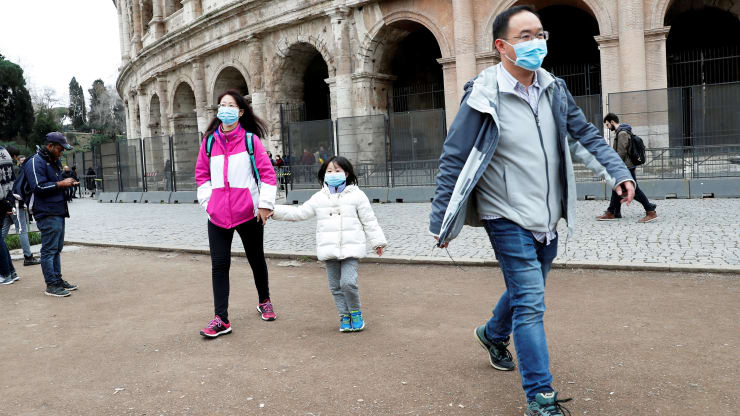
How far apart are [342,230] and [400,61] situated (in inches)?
842

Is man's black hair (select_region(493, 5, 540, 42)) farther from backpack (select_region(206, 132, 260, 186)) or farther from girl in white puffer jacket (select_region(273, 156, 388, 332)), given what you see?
backpack (select_region(206, 132, 260, 186))

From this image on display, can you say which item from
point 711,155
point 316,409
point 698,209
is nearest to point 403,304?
point 316,409

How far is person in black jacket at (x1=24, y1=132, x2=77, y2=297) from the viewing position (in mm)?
6609

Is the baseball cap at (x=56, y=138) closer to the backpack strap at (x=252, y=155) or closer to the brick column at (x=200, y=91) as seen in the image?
the backpack strap at (x=252, y=155)

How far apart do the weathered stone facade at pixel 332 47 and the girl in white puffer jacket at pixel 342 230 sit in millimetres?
11148

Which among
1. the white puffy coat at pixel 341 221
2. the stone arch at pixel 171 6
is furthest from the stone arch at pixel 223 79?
the white puffy coat at pixel 341 221

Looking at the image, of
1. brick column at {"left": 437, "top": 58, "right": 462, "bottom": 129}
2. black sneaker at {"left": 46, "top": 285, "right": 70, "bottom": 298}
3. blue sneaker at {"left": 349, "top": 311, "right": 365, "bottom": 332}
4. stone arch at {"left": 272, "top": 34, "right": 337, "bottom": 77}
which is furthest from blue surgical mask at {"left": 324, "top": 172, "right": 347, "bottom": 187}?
stone arch at {"left": 272, "top": 34, "right": 337, "bottom": 77}

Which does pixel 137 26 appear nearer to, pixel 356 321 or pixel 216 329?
pixel 216 329

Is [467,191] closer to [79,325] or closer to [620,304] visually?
[620,304]

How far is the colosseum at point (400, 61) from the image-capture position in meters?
16.3

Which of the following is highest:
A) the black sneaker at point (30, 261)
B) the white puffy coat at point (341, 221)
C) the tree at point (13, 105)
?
the tree at point (13, 105)

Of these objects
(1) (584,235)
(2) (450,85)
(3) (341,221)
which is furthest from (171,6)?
(3) (341,221)

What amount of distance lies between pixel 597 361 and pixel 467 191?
1560mm

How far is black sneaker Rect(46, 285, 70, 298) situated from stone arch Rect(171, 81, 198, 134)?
84.3ft
